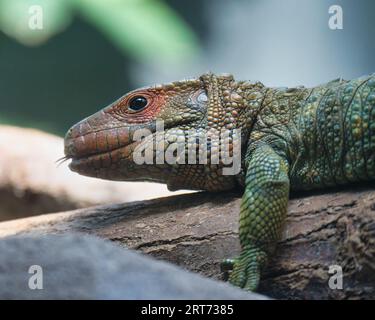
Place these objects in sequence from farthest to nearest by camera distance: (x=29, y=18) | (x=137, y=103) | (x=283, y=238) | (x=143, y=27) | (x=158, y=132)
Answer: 1. (x=143, y=27)
2. (x=29, y=18)
3. (x=137, y=103)
4. (x=158, y=132)
5. (x=283, y=238)

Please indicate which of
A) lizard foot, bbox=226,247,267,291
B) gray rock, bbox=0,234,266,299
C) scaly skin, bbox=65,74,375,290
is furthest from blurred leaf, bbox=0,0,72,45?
gray rock, bbox=0,234,266,299

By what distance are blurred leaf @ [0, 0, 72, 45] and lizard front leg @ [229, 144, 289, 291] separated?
4.96 metres

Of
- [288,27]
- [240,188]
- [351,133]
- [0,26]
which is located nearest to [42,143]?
[0,26]

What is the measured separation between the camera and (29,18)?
24.6 ft

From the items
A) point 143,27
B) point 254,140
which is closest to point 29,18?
point 143,27

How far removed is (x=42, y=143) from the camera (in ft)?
24.6

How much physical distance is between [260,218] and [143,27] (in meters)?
4.98

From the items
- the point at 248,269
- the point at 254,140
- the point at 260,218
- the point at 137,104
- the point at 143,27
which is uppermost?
the point at 143,27

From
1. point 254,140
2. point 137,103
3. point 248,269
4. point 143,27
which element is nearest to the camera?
point 248,269

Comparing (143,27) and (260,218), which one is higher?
(143,27)

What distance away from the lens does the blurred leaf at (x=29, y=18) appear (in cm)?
764

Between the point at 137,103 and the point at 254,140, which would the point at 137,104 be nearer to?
the point at 137,103

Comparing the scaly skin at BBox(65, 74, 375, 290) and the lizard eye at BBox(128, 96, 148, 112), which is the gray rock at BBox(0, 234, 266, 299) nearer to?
the scaly skin at BBox(65, 74, 375, 290)
